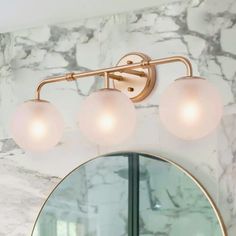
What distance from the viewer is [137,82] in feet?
4.46

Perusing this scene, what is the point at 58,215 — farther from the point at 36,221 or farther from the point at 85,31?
the point at 85,31

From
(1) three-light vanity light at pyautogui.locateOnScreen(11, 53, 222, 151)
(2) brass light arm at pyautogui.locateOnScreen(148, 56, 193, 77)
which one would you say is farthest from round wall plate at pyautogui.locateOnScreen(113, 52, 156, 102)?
(2) brass light arm at pyautogui.locateOnScreen(148, 56, 193, 77)

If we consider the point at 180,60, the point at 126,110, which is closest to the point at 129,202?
the point at 126,110

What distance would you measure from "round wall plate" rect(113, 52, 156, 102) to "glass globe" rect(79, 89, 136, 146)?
16 cm

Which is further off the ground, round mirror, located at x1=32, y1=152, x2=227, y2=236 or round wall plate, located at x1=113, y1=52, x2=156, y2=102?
round wall plate, located at x1=113, y1=52, x2=156, y2=102

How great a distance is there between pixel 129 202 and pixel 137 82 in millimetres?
287

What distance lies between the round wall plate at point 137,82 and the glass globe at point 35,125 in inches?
7.7

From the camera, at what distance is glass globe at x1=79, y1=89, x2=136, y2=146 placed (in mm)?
1184

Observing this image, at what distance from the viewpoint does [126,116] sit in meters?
1.19

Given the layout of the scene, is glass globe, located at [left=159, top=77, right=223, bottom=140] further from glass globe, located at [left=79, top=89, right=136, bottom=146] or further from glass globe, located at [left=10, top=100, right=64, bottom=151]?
glass globe, located at [left=10, top=100, right=64, bottom=151]

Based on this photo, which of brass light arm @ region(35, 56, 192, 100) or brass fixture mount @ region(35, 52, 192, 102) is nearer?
brass light arm @ region(35, 56, 192, 100)

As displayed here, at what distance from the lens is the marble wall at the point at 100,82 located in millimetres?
1252

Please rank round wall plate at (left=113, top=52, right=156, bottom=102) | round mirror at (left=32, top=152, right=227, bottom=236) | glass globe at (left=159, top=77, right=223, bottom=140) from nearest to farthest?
glass globe at (left=159, top=77, right=223, bottom=140) → round mirror at (left=32, top=152, right=227, bottom=236) → round wall plate at (left=113, top=52, right=156, bottom=102)

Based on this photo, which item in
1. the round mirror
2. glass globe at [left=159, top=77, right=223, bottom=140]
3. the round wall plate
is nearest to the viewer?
glass globe at [left=159, top=77, right=223, bottom=140]
